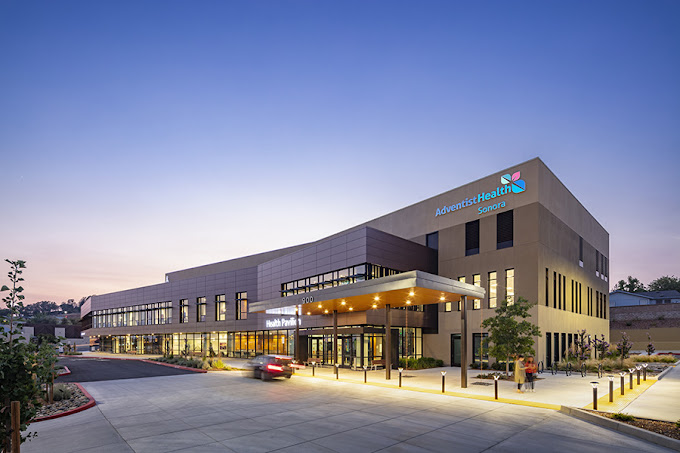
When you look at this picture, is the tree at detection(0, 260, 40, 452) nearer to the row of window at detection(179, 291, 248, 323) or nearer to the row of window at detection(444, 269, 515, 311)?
the row of window at detection(444, 269, 515, 311)

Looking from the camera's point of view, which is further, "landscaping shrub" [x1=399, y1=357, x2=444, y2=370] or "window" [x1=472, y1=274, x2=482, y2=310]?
"window" [x1=472, y1=274, x2=482, y2=310]

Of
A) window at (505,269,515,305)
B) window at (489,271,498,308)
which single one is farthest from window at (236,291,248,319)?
window at (505,269,515,305)

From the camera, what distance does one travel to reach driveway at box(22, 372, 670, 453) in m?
11.2

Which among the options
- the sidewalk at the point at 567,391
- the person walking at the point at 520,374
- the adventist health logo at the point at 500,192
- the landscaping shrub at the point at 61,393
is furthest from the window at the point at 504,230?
the landscaping shrub at the point at 61,393

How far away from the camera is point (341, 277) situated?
37.2 metres

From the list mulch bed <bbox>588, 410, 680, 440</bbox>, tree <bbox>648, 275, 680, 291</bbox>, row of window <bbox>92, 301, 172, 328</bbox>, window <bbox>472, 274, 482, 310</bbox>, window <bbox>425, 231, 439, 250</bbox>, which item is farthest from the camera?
tree <bbox>648, 275, 680, 291</bbox>

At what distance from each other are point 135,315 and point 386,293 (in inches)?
2377

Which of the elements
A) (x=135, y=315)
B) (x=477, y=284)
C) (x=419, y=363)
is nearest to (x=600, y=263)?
(x=477, y=284)

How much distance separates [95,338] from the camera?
92.3 m

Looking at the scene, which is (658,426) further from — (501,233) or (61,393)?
(501,233)

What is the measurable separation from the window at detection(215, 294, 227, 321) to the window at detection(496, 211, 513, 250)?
35.6 metres

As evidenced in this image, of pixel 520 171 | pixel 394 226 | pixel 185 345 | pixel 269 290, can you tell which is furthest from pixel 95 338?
pixel 520 171

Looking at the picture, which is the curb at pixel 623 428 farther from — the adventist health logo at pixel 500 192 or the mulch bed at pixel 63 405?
the adventist health logo at pixel 500 192

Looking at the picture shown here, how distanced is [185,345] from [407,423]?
176ft
